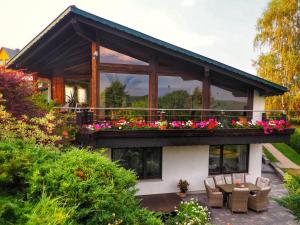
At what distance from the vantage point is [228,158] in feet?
42.2

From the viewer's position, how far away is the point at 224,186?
10859mm

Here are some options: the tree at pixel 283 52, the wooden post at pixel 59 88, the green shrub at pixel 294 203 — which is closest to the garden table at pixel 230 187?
the green shrub at pixel 294 203

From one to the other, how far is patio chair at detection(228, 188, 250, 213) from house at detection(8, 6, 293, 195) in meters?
2.23

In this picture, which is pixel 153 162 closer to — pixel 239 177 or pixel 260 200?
pixel 239 177

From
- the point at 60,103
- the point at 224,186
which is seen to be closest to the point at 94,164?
the point at 224,186

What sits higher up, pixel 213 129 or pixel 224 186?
pixel 213 129

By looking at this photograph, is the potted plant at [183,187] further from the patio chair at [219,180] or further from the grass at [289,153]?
the grass at [289,153]

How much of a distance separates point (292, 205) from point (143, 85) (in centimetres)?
764

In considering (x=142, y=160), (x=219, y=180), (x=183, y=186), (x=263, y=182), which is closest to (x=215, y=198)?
(x=219, y=180)

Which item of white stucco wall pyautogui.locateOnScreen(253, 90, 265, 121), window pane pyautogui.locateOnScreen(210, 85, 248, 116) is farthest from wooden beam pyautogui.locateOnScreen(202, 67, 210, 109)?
white stucco wall pyautogui.locateOnScreen(253, 90, 265, 121)

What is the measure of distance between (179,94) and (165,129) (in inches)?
110

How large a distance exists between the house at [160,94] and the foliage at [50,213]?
557cm

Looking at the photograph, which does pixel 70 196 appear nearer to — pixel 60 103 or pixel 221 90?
pixel 221 90

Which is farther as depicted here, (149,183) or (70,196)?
(149,183)
